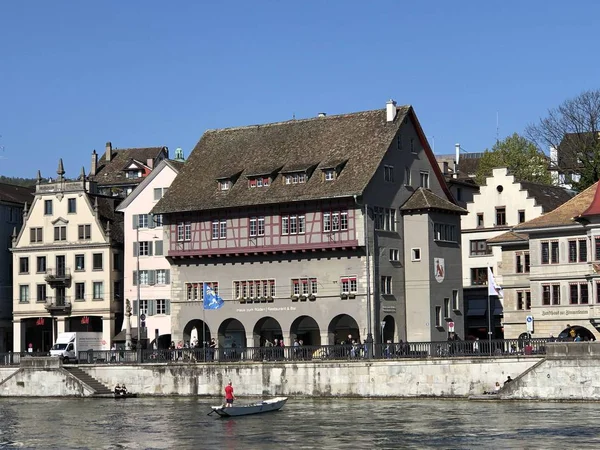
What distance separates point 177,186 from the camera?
104 meters

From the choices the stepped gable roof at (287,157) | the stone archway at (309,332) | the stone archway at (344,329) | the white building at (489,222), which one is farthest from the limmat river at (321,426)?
the white building at (489,222)

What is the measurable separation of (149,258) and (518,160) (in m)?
34.8

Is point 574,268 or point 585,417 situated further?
point 574,268

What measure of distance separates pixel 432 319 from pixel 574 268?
10.6m

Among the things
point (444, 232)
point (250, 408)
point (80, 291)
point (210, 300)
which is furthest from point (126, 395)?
point (444, 232)

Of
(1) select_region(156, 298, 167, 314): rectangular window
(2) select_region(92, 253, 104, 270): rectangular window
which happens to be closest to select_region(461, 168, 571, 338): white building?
(1) select_region(156, 298, 167, 314): rectangular window

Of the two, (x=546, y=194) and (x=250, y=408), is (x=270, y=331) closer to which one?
(x=546, y=194)

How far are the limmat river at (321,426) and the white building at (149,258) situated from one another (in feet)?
72.9

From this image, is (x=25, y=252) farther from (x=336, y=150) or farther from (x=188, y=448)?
(x=188, y=448)

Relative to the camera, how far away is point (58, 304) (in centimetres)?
11288

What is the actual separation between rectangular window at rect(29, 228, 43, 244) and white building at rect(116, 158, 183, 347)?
799 centimetres

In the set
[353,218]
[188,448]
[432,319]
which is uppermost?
[353,218]

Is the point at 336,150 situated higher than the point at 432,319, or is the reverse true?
the point at 336,150

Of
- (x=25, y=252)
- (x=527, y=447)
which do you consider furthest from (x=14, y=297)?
(x=527, y=447)
